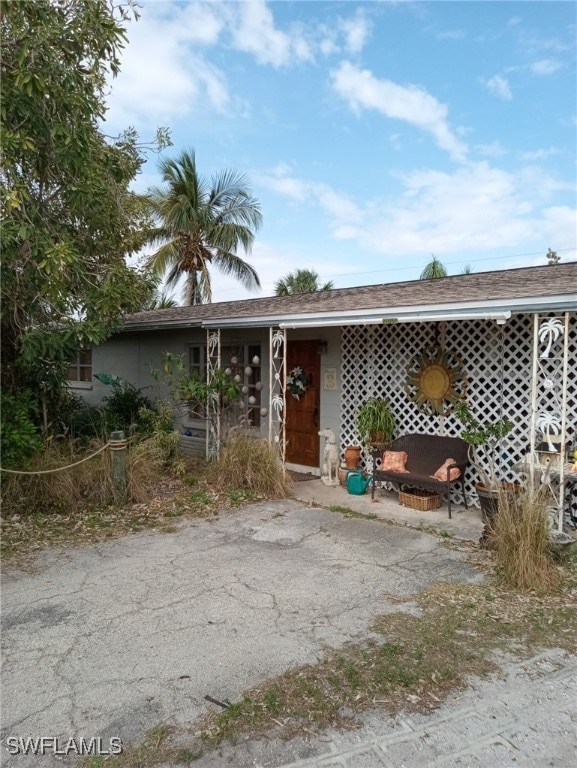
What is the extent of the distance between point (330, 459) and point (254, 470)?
126cm

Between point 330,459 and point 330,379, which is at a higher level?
point 330,379

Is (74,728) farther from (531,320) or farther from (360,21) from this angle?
(360,21)

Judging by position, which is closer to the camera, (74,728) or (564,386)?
(74,728)

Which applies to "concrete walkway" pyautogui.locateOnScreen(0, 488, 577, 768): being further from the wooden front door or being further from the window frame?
the window frame

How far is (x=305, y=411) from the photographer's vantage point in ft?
29.9

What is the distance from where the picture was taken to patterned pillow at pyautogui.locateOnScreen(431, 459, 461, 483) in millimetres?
6244

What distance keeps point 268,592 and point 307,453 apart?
16.5 ft

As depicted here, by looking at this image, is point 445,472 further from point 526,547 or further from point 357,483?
point 526,547

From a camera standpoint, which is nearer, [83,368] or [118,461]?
[118,461]

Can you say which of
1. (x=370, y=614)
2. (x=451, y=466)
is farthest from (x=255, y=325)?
(x=370, y=614)

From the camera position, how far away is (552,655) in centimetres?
319

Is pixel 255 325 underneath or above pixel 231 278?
underneath

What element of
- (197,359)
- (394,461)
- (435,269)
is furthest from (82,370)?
(435,269)

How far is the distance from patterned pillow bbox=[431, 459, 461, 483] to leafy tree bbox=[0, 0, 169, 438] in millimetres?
4430
